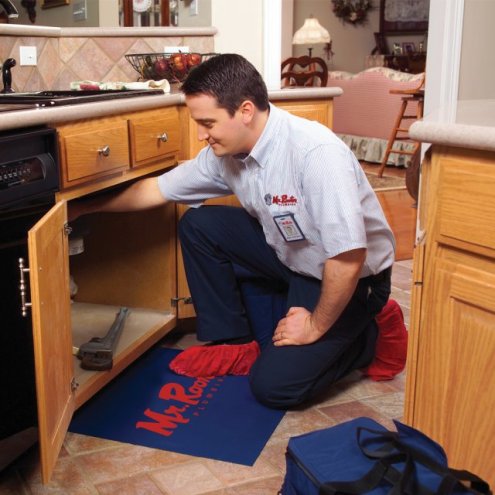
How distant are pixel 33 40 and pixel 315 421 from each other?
5.25 ft

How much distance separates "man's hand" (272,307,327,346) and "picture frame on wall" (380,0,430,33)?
8.74 m

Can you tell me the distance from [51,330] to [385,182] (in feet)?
15.1

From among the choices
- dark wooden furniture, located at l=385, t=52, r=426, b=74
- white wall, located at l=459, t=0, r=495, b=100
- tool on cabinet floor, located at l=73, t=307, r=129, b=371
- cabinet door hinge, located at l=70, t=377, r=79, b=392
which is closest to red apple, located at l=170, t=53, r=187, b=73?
tool on cabinet floor, located at l=73, t=307, r=129, b=371

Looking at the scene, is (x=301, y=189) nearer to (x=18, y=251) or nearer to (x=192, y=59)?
(x=18, y=251)

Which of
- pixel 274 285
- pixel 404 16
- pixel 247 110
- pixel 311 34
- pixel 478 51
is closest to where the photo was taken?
pixel 247 110

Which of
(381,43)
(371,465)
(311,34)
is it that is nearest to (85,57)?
(371,465)

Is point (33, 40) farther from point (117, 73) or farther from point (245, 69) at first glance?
point (245, 69)

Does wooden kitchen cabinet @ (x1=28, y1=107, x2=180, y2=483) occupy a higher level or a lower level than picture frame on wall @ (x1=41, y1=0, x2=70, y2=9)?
lower

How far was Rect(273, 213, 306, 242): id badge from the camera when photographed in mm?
1941

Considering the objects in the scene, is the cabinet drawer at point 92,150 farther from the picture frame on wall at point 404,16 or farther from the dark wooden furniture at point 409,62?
the picture frame on wall at point 404,16

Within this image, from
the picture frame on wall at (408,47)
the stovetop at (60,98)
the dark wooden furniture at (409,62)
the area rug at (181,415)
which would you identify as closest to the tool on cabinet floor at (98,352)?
the area rug at (181,415)

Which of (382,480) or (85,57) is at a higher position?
(85,57)

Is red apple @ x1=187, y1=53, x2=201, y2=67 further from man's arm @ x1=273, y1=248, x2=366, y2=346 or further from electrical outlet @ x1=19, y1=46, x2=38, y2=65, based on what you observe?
man's arm @ x1=273, y1=248, x2=366, y2=346

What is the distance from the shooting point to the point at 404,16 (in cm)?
1016
